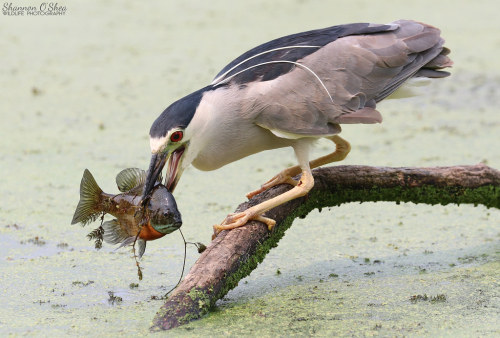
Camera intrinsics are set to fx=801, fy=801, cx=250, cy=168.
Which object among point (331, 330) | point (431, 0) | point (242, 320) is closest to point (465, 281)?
point (331, 330)

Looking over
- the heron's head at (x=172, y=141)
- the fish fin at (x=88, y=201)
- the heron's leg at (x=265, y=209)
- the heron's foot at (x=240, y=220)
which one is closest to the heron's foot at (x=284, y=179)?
the heron's leg at (x=265, y=209)

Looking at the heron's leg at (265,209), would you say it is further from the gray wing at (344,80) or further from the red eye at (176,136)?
the red eye at (176,136)

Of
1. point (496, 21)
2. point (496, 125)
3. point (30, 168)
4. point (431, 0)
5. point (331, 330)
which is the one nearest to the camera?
point (331, 330)

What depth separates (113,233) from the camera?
2.98 metres

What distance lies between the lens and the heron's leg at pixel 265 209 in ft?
10.1

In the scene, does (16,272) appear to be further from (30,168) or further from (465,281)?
(465,281)

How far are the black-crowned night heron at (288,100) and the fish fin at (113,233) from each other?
0.18m

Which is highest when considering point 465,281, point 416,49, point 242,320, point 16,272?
point 416,49

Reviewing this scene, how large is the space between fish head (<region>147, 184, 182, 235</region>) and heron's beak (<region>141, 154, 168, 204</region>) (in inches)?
1.4

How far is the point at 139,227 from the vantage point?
290 centimetres

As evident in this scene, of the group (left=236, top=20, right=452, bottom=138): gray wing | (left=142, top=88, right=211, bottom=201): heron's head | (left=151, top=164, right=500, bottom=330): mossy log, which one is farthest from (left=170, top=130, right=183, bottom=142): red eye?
(left=151, top=164, right=500, bottom=330): mossy log

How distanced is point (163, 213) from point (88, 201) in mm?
320

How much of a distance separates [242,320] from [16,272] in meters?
1.08

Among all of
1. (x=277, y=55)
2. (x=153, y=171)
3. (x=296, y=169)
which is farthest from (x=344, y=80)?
(x=153, y=171)
